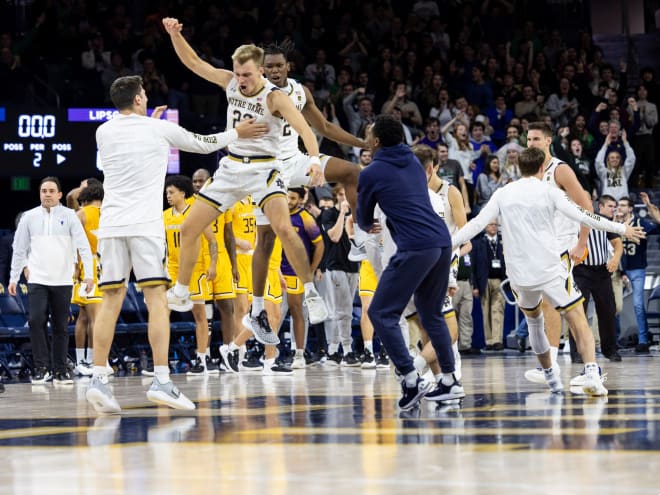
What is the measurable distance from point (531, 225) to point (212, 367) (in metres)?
6.74

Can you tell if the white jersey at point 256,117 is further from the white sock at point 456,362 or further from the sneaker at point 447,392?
the sneaker at point 447,392

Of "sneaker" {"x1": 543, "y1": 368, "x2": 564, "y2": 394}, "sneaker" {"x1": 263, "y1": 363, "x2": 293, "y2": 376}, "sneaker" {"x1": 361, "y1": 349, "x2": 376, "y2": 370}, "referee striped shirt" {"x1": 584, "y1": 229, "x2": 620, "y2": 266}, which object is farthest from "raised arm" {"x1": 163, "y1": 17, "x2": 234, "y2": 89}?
"referee striped shirt" {"x1": 584, "y1": 229, "x2": 620, "y2": 266}

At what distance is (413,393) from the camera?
7637mm

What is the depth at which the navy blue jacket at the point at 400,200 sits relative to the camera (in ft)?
25.3

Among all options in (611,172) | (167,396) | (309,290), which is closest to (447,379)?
(309,290)

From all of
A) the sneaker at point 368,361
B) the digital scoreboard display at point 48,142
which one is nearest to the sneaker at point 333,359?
the sneaker at point 368,361

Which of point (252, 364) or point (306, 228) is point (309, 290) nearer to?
point (306, 228)

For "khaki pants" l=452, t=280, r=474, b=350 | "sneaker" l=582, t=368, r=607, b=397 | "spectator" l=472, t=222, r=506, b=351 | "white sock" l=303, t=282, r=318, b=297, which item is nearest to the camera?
"sneaker" l=582, t=368, r=607, b=397

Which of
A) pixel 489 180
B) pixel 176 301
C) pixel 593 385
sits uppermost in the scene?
pixel 489 180

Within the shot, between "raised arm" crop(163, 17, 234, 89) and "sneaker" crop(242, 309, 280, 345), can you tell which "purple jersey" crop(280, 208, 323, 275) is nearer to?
"sneaker" crop(242, 309, 280, 345)

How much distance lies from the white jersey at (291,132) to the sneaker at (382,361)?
5.15m

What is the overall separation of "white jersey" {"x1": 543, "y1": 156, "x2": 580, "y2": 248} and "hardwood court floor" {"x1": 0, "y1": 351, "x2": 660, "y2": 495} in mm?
1233

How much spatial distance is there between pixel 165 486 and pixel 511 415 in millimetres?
3061

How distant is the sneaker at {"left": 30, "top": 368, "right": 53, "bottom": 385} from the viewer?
40.8 feet
